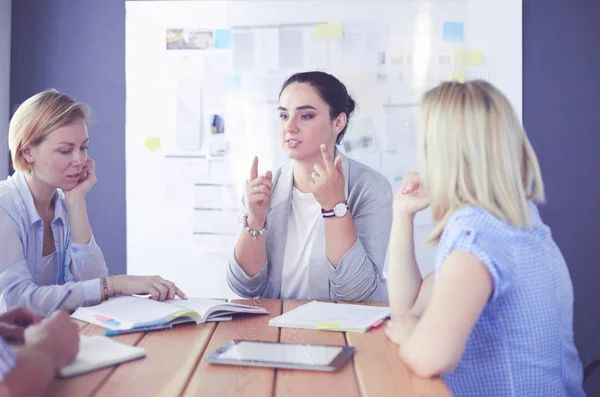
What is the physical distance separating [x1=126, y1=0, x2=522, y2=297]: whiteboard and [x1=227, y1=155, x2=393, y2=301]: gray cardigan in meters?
1.00

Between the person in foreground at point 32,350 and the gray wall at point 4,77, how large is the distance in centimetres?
223

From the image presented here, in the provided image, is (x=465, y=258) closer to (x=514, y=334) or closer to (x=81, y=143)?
(x=514, y=334)

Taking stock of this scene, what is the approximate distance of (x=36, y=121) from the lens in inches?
75.6

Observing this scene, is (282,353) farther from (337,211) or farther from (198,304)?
(337,211)

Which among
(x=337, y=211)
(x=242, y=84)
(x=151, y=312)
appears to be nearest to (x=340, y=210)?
(x=337, y=211)

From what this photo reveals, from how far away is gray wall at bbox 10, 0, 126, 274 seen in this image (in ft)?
10.7

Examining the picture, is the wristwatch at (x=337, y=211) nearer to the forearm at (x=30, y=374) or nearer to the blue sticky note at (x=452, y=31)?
the forearm at (x=30, y=374)

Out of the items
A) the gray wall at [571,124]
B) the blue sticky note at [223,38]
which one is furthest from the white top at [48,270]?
the gray wall at [571,124]

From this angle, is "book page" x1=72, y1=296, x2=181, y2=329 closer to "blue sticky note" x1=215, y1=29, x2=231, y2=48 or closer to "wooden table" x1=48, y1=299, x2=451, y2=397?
"wooden table" x1=48, y1=299, x2=451, y2=397

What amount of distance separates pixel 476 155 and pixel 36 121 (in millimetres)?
1357

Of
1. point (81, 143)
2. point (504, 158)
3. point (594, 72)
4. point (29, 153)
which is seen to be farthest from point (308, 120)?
point (594, 72)

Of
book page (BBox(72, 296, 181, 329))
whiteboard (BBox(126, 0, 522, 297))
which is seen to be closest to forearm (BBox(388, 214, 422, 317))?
book page (BBox(72, 296, 181, 329))

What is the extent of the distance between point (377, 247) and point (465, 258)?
949mm

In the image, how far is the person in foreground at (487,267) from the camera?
1099mm
